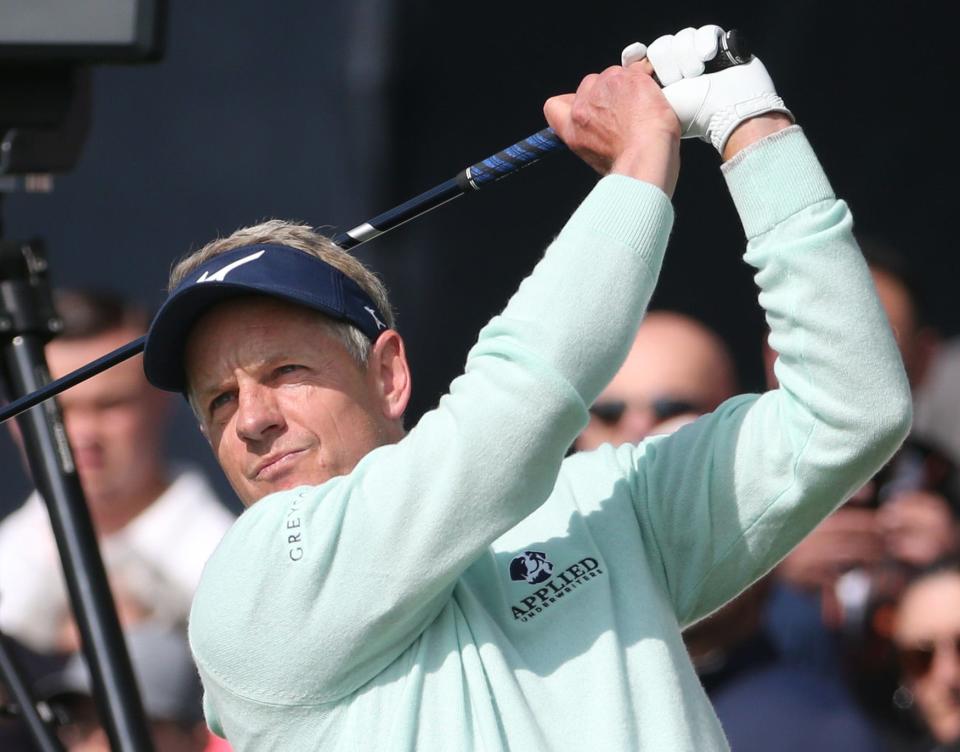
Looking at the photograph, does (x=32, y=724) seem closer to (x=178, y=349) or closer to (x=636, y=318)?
(x=178, y=349)

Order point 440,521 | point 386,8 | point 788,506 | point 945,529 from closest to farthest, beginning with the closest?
point 440,521 < point 788,506 < point 945,529 < point 386,8

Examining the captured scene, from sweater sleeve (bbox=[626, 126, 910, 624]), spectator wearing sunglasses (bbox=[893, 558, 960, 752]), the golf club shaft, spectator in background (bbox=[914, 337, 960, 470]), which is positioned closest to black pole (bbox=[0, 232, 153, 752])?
the golf club shaft

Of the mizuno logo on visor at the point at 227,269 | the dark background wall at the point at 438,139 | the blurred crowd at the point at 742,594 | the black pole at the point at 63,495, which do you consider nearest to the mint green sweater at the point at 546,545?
the mizuno logo on visor at the point at 227,269

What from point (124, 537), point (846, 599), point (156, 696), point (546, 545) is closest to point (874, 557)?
point (846, 599)

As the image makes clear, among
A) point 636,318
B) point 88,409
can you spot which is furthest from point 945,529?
point 636,318

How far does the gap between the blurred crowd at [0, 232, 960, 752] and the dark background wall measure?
479mm

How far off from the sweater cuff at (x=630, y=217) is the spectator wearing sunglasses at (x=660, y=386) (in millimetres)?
1660

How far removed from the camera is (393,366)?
5.90 ft

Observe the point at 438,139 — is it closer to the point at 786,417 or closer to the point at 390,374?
the point at 390,374

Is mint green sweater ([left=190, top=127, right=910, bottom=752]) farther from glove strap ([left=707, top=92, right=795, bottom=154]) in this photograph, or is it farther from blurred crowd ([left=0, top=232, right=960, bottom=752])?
blurred crowd ([left=0, top=232, right=960, bottom=752])

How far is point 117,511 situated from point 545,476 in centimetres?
220

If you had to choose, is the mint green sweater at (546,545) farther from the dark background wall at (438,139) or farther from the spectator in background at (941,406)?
the dark background wall at (438,139)

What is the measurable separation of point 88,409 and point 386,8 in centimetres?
135

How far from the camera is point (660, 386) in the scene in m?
3.17
